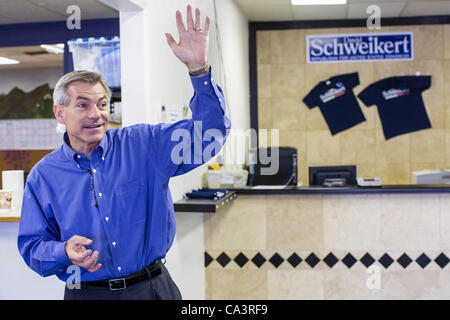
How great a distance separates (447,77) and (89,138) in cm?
602

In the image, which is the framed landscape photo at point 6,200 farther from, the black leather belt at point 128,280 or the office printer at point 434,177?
the office printer at point 434,177

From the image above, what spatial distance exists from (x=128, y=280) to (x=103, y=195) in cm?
34

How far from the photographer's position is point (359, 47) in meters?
6.92

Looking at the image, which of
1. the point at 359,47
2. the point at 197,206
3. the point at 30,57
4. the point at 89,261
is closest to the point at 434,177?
the point at 197,206

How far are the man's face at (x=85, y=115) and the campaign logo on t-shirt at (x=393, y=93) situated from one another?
5557 mm

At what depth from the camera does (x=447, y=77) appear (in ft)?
22.4

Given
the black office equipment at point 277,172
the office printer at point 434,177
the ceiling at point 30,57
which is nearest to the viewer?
the office printer at point 434,177

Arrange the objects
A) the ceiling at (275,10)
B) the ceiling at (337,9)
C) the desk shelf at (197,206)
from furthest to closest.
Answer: the ceiling at (337,9), the ceiling at (275,10), the desk shelf at (197,206)

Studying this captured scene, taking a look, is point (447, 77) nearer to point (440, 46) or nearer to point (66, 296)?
point (440, 46)

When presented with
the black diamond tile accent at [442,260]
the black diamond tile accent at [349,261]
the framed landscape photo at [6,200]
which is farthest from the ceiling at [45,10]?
the black diamond tile accent at [442,260]

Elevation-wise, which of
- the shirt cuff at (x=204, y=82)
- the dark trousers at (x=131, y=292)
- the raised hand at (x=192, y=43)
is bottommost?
the dark trousers at (x=131, y=292)

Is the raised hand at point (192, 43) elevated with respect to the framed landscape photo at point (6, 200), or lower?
elevated

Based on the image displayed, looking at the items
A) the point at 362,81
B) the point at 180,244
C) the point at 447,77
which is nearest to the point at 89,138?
the point at 180,244

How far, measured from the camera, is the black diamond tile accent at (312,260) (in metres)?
3.99
